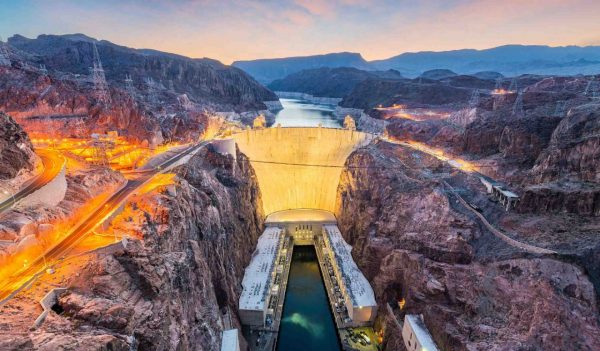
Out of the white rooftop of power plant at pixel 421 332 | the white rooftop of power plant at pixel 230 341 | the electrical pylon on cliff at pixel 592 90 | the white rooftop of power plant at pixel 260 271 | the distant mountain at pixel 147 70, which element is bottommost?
the white rooftop of power plant at pixel 260 271

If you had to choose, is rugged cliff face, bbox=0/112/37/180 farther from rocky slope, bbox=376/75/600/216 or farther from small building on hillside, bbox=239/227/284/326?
rocky slope, bbox=376/75/600/216

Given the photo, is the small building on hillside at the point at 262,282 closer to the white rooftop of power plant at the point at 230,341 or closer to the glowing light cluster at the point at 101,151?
the white rooftop of power plant at the point at 230,341

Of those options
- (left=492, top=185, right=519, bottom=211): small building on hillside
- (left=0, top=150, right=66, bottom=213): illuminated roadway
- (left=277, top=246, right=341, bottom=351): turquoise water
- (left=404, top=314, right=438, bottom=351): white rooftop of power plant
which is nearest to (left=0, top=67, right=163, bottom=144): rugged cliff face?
(left=0, top=150, right=66, bottom=213): illuminated roadway

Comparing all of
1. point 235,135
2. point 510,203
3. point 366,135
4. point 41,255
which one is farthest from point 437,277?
point 235,135

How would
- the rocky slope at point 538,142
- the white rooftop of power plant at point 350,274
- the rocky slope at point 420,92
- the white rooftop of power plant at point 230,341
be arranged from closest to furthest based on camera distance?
the white rooftop of power plant at point 230,341
the rocky slope at point 538,142
the white rooftop of power plant at point 350,274
the rocky slope at point 420,92

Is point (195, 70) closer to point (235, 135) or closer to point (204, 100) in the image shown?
point (204, 100)

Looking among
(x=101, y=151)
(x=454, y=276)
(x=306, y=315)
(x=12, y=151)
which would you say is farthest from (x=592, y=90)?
(x=12, y=151)

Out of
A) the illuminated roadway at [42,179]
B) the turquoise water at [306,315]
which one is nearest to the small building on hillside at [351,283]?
the turquoise water at [306,315]
